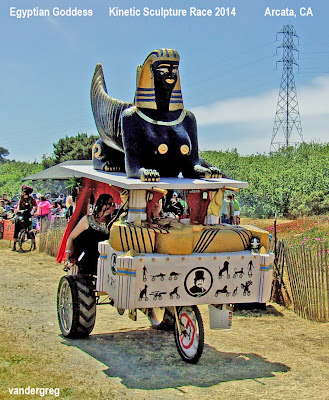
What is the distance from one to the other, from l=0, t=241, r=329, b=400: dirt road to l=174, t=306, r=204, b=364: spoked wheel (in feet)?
0.46

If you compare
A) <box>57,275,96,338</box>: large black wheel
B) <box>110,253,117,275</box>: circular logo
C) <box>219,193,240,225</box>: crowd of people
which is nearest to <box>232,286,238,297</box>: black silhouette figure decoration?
<box>110,253,117,275</box>: circular logo

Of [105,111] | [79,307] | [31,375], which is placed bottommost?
[31,375]

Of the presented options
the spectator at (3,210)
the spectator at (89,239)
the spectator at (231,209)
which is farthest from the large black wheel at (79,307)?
the spectator at (3,210)

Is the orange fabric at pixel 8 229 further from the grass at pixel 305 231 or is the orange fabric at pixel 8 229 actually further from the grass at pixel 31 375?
the grass at pixel 31 375

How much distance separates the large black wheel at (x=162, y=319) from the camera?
8.32 meters

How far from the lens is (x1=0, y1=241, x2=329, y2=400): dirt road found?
6.06 meters

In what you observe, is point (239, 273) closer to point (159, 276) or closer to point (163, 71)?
point (159, 276)

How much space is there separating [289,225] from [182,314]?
534 inches

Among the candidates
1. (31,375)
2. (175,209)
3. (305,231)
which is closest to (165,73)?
(175,209)

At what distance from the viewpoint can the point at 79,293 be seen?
7.68m

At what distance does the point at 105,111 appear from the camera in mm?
8398

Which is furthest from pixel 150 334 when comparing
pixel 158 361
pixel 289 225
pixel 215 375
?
pixel 289 225

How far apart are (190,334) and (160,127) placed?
2.51 metres

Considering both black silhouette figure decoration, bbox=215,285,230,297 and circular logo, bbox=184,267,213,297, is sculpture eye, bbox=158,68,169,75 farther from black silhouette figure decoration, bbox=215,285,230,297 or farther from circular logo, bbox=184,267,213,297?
black silhouette figure decoration, bbox=215,285,230,297
